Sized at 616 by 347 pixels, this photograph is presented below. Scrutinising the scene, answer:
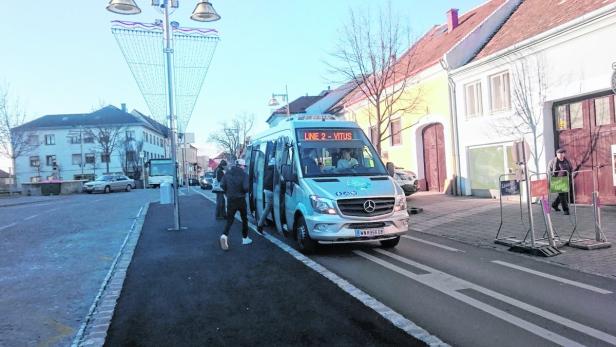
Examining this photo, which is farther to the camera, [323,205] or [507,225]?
[507,225]

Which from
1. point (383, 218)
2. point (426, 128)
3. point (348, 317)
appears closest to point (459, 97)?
point (426, 128)

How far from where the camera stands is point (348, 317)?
5262mm

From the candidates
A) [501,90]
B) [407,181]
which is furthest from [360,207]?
[501,90]

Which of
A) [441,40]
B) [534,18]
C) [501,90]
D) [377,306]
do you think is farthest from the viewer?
[441,40]

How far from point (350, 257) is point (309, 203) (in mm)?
1152

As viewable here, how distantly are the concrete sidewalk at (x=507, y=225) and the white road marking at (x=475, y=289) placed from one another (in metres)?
2.01

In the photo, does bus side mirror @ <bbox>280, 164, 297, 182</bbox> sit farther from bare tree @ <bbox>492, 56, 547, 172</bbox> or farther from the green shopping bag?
bare tree @ <bbox>492, 56, 547, 172</bbox>

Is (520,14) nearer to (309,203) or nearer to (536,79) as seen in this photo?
(536,79)

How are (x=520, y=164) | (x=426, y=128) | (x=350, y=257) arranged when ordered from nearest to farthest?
(x=350, y=257) < (x=520, y=164) < (x=426, y=128)

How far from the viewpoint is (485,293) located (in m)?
6.24

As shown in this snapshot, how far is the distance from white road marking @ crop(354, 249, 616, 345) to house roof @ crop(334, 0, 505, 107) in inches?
559

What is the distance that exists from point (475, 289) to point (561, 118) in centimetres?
1109

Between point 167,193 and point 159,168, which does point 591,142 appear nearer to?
point 167,193

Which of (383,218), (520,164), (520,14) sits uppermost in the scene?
(520,14)
